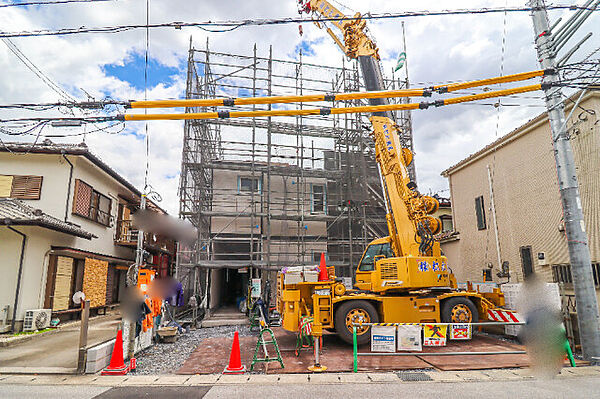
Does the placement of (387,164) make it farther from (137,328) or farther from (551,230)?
(137,328)

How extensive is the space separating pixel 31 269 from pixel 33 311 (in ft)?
4.68

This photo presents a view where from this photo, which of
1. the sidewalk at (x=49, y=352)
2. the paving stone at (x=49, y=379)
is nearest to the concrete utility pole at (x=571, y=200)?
the paving stone at (x=49, y=379)

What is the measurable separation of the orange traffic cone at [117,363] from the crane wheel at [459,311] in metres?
8.19

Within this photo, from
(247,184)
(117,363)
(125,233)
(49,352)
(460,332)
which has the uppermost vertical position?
(247,184)

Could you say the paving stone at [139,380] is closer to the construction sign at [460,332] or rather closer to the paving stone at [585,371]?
the construction sign at [460,332]

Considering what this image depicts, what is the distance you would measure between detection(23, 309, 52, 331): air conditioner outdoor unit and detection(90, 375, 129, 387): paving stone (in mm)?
6318

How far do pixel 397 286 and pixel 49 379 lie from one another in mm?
7949

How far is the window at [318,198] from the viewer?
17.4 m

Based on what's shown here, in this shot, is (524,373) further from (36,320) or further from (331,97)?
(36,320)

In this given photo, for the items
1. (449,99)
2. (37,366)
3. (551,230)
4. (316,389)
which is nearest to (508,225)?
(551,230)

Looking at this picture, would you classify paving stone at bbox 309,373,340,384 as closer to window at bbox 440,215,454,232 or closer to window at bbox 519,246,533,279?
window at bbox 519,246,533,279

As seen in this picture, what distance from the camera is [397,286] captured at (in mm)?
9391

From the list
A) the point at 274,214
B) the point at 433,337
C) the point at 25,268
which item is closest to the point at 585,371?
the point at 433,337

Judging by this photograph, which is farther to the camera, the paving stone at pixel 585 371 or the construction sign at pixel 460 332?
the construction sign at pixel 460 332
